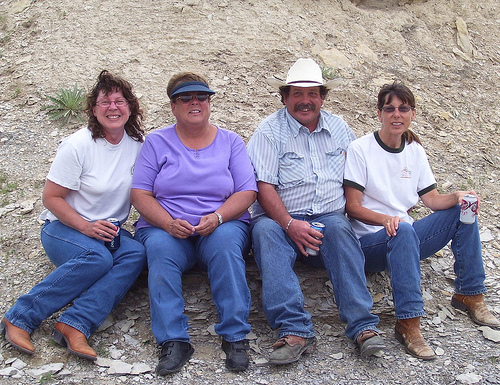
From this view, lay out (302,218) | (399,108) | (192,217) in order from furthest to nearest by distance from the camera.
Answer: (302,218), (399,108), (192,217)

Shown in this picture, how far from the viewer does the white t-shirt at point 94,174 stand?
4.16 meters

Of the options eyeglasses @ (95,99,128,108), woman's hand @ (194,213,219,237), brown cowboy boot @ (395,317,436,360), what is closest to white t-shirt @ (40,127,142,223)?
eyeglasses @ (95,99,128,108)

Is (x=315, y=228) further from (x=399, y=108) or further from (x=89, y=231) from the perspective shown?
Answer: (x=89, y=231)

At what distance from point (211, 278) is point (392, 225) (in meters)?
1.41

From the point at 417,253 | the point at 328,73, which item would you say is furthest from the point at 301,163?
the point at 328,73

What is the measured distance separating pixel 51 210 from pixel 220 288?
1.41 metres

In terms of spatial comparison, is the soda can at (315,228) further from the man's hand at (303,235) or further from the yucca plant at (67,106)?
the yucca plant at (67,106)

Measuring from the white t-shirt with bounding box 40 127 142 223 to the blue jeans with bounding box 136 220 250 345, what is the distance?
1.35 ft

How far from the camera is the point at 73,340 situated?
151 inches

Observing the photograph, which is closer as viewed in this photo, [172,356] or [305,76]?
[172,356]

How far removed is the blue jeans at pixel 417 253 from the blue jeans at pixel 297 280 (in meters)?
0.24

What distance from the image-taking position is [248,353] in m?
4.06

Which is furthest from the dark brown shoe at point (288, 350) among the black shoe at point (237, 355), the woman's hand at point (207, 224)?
the woman's hand at point (207, 224)

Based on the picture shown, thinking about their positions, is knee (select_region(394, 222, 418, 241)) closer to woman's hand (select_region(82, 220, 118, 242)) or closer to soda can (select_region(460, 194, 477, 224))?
soda can (select_region(460, 194, 477, 224))
